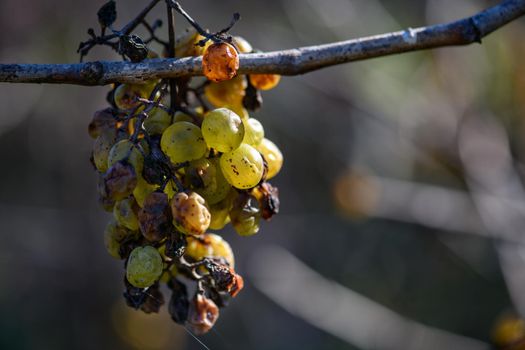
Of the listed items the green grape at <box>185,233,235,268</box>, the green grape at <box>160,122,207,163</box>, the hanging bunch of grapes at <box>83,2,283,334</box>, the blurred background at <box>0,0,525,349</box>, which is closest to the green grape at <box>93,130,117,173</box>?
the hanging bunch of grapes at <box>83,2,283,334</box>

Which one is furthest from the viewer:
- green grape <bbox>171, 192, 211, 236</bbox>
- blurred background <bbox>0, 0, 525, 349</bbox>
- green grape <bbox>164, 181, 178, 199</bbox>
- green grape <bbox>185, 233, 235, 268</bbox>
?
blurred background <bbox>0, 0, 525, 349</bbox>

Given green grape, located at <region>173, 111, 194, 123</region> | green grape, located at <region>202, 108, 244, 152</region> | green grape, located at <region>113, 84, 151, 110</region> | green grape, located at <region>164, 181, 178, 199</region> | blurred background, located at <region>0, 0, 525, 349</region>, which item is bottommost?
blurred background, located at <region>0, 0, 525, 349</region>

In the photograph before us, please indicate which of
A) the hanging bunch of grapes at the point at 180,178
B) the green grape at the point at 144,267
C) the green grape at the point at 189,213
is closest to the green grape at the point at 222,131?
the hanging bunch of grapes at the point at 180,178

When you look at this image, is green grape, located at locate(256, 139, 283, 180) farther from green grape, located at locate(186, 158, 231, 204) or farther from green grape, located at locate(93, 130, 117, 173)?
green grape, located at locate(93, 130, 117, 173)

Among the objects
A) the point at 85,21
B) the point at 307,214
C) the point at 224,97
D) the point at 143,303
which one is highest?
the point at 85,21

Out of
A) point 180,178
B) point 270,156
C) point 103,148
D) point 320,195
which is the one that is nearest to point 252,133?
point 270,156

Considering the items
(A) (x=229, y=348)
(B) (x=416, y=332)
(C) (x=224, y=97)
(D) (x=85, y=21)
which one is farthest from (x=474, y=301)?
(D) (x=85, y=21)

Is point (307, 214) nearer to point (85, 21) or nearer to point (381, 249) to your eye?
point (381, 249)
